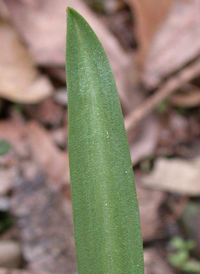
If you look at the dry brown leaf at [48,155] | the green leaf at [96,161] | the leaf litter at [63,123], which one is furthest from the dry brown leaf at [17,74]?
the green leaf at [96,161]

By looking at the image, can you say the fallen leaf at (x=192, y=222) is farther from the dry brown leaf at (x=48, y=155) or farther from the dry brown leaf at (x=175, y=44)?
the dry brown leaf at (x=175, y=44)

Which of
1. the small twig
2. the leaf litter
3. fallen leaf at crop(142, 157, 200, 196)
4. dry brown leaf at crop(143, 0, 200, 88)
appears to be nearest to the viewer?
the leaf litter

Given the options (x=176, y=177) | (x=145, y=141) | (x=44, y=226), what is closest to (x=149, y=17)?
(x=145, y=141)

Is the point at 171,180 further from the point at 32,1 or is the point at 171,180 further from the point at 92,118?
the point at 32,1

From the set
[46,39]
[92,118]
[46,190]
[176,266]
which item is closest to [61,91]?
[46,39]

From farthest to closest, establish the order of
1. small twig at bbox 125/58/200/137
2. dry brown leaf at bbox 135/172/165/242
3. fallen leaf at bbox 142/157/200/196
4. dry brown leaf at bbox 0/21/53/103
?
small twig at bbox 125/58/200/137
dry brown leaf at bbox 0/21/53/103
fallen leaf at bbox 142/157/200/196
dry brown leaf at bbox 135/172/165/242

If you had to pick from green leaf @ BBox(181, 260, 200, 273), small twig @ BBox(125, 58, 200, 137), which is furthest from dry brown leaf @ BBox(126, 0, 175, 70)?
green leaf @ BBox(181, 260, 200, 273)

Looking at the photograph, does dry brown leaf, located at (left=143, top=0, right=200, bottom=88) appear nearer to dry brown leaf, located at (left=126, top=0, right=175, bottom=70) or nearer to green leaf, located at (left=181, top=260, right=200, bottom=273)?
dry brown leaf, located at (left=126, top=0, right=175, bottom=70)
